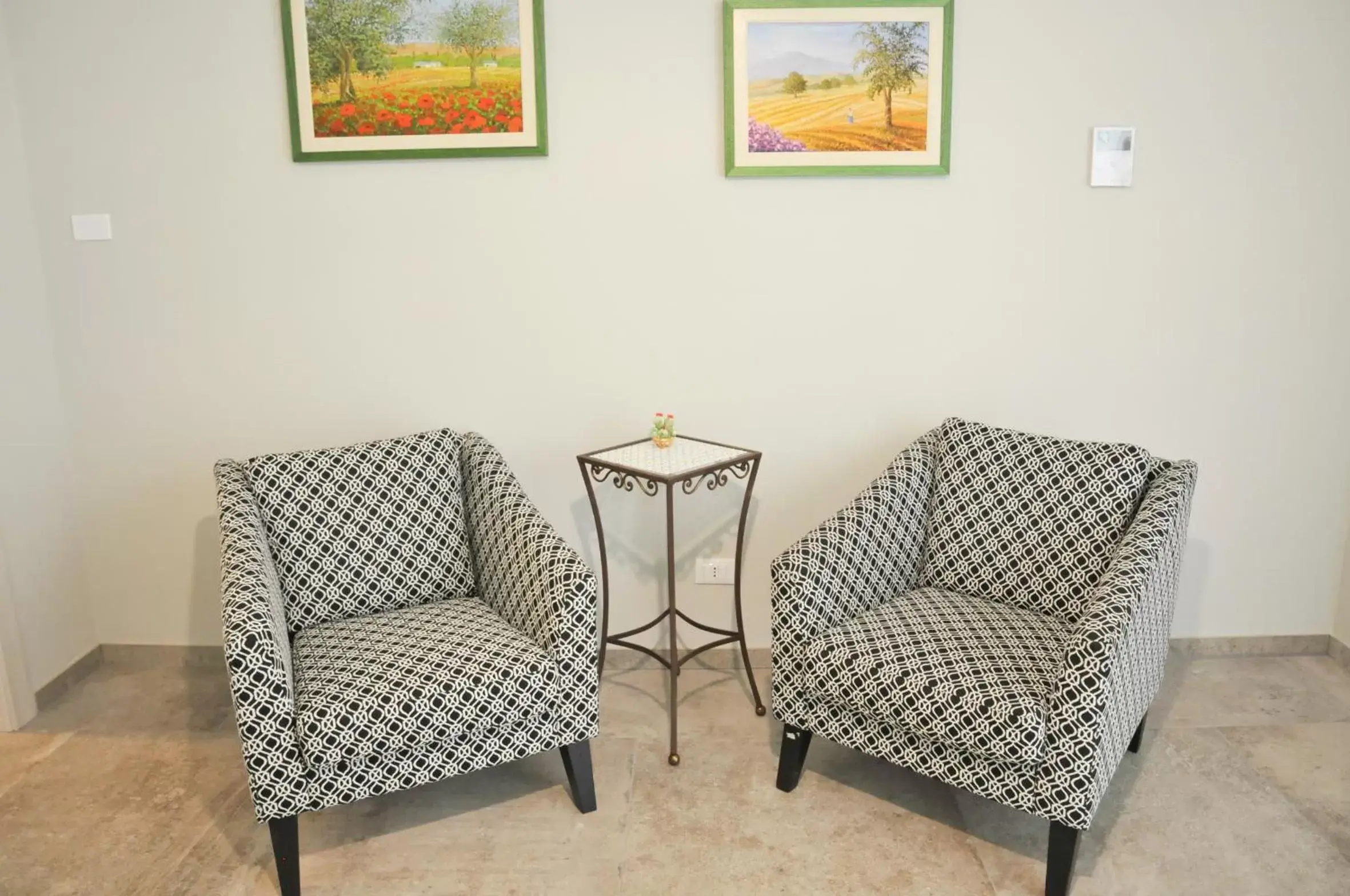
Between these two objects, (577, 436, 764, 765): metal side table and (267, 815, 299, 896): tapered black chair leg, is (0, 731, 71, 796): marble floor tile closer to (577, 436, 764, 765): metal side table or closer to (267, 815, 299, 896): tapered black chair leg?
(267, 815, 299, 896): tapered black chair leg

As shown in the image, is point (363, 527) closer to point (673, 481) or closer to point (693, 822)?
point (673, 481)

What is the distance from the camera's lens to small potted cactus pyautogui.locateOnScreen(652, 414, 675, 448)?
9.23 feet

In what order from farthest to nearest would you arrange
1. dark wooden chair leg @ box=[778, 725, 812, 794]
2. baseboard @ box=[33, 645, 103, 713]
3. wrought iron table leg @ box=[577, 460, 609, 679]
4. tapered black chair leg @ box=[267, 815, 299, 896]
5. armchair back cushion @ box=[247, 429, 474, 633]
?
baseboard @ box=[33, 645, 103, 713]
wrought iron table leg @ box=[577, 460, 609, 679]
armchair back cushion @ box=[247, 429, 474, 633]
dark wooden chair leg @ box=[778, 725, 812, 794]
tapered black chair leg @ box=[267, 815, 299, 896]

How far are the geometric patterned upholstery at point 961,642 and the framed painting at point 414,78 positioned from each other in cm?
144

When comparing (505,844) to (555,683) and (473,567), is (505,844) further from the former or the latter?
(473,567)

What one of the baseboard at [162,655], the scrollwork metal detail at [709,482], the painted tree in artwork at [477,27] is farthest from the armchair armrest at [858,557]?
the baseboard at [162,655]

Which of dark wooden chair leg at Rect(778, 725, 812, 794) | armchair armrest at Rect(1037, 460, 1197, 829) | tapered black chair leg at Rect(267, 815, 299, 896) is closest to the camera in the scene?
armchair armrest at Rect(1037, 460, 1197, 829)

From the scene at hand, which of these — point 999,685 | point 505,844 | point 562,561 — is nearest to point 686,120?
point 562,561

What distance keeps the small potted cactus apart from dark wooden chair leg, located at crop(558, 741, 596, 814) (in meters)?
0.85

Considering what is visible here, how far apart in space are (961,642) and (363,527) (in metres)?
1.54

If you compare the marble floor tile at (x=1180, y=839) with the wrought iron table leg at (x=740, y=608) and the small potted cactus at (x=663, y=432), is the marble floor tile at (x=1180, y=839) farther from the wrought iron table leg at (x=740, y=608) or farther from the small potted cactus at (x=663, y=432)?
the small potted cactus at (x=663, y=432)

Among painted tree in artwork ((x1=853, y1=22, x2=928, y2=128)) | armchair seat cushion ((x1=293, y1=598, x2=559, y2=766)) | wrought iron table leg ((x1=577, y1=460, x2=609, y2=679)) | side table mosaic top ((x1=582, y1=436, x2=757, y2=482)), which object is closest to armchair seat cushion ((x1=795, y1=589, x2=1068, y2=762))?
side table mosaic top ((x1=582, y1=436, x2=757, y2=482))

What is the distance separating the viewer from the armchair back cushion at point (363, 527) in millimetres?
2562

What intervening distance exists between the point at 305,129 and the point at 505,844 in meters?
2.06
